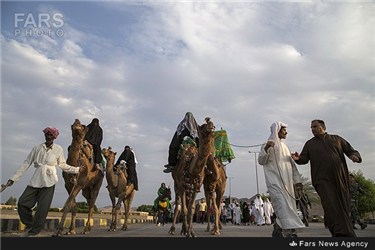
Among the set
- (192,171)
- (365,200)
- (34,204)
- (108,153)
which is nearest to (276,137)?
(192,171)

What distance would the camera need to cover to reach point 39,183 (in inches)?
326

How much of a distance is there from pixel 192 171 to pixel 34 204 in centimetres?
404

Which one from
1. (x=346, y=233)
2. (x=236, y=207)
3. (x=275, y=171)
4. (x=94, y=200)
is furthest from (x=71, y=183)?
(x=236, y=207)

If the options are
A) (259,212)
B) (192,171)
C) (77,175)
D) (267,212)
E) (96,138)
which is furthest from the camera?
(267,212)

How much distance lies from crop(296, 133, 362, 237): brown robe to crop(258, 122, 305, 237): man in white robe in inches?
19.6

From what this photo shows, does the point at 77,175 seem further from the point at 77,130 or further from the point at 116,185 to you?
the point at 116,185

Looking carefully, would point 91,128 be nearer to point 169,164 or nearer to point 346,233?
point 169,164

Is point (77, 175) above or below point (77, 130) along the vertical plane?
below

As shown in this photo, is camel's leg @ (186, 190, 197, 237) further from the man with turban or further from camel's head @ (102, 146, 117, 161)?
camel's head @ (102, 146, 117, 161)

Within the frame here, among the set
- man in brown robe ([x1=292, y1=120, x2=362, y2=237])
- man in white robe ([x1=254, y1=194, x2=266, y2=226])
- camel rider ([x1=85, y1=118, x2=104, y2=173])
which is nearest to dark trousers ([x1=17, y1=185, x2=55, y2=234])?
camel rider ([x1=85, y1=118, x2=104, y2=173])

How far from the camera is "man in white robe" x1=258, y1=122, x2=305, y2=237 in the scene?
8.22 meters

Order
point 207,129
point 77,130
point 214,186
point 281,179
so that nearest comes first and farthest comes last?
point 281,179 < point 207,129 < point 77,130 < point 214,186

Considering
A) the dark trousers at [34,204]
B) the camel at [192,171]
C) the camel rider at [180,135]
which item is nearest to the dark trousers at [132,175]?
the camel rider at [180,135]
